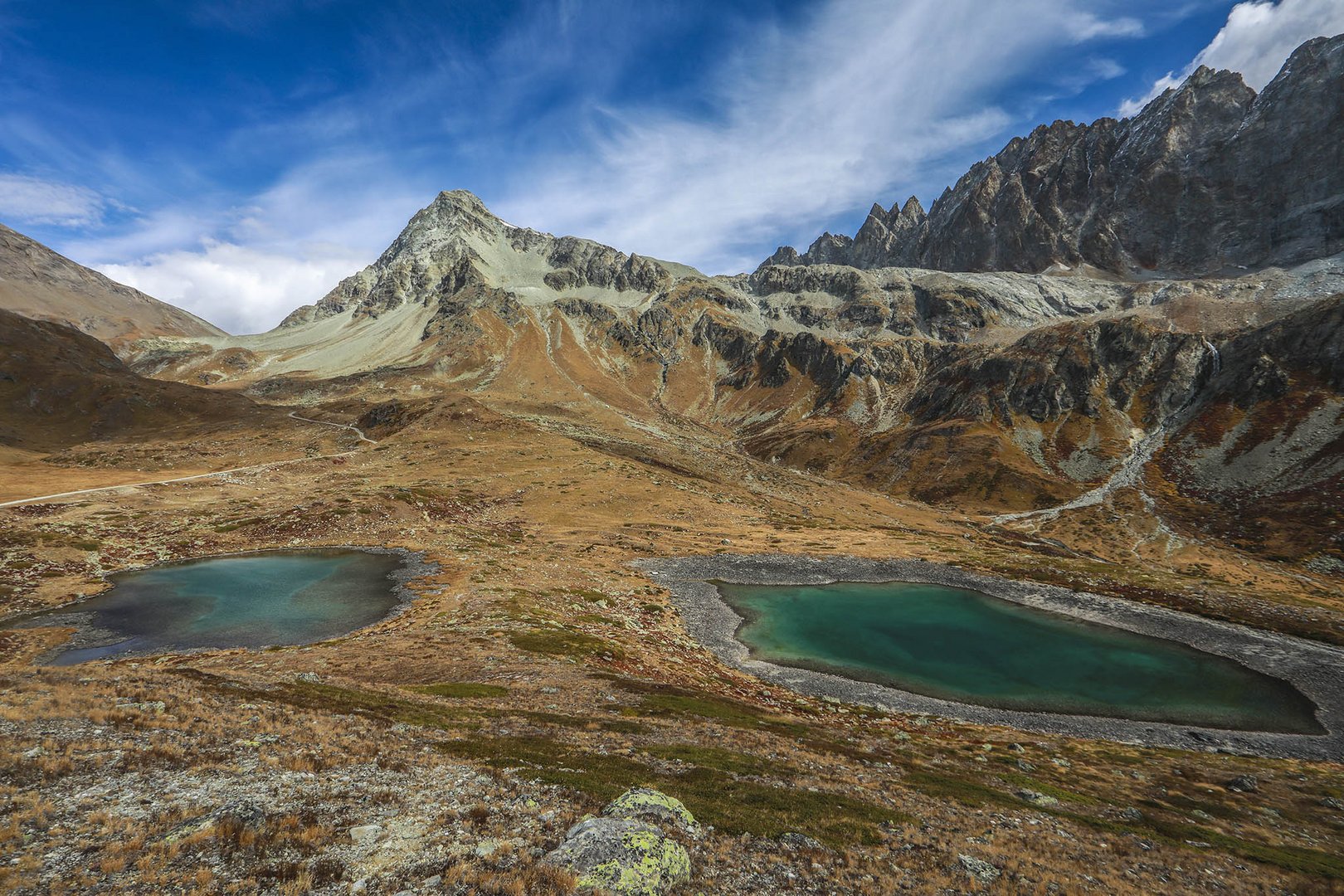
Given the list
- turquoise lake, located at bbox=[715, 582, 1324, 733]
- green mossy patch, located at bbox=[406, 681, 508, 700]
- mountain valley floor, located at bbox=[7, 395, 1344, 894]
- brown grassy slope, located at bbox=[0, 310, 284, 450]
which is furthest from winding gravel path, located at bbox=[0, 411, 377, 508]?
turquoise lake, located at bbox=[715, 582, 1324, 733]

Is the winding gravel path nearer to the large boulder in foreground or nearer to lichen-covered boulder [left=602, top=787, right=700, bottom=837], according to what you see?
lichen-covered boulder [left=602, top=787, right=700, bottom=837]

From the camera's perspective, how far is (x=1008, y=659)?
4969cm

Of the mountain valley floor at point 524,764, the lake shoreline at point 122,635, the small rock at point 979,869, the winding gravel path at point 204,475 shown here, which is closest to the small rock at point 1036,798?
the mountain valley floor at point 524,764

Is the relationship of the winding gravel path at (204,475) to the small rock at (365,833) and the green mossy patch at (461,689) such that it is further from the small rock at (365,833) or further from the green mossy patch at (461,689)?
the small rock at (365,833)

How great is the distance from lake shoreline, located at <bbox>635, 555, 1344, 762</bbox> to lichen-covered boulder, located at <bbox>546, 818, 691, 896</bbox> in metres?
30.8

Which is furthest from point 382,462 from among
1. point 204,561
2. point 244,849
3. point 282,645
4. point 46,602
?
point 244,849

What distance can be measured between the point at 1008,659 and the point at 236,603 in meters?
71.6

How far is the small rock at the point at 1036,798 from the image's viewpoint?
22.6 m

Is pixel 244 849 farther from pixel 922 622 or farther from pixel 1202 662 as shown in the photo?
pixel 1202 662

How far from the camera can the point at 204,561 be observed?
190 feet

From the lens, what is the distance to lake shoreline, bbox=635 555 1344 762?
1467 inches

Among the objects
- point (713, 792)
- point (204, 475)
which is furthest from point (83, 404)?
point (713, 792)

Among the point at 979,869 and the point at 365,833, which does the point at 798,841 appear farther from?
the point at 365,833

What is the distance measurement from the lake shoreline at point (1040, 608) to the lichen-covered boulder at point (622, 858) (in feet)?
101
